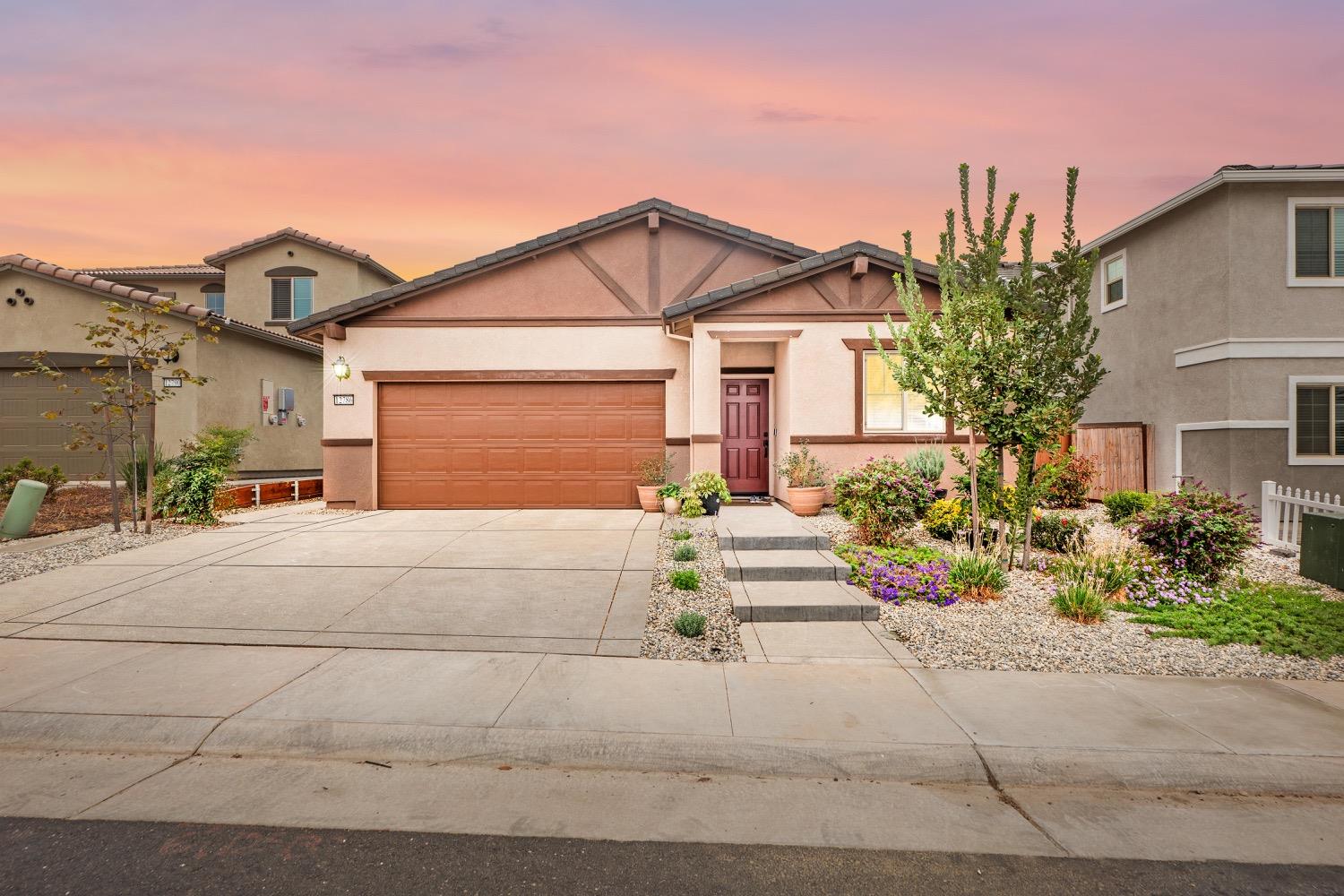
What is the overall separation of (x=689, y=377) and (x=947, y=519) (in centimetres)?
564

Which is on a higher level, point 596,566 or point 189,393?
point 189,393

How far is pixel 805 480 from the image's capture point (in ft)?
36.7

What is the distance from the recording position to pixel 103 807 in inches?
125

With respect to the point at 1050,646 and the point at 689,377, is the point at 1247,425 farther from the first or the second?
the point at 689,377

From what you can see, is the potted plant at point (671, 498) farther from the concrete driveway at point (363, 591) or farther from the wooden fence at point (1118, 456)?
the wooden fence at point (1118, 456)

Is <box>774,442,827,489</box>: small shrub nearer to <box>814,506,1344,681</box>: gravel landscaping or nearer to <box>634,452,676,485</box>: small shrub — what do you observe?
<box>634,452,676,485</box>: small shrub

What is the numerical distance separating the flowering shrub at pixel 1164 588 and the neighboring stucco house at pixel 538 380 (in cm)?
648

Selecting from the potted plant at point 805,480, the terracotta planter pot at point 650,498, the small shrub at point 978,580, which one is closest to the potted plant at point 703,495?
the terracotta planter pot at point 650,498

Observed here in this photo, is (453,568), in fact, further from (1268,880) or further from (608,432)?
(1268,880)

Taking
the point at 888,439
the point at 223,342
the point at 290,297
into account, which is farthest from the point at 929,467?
the point at 290,297

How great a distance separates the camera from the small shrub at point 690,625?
5594 millimetres

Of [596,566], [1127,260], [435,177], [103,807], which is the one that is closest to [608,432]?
[596,566]

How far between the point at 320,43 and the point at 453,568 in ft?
30.3

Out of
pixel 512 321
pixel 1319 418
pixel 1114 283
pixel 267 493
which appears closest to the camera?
pixel 1319 418
